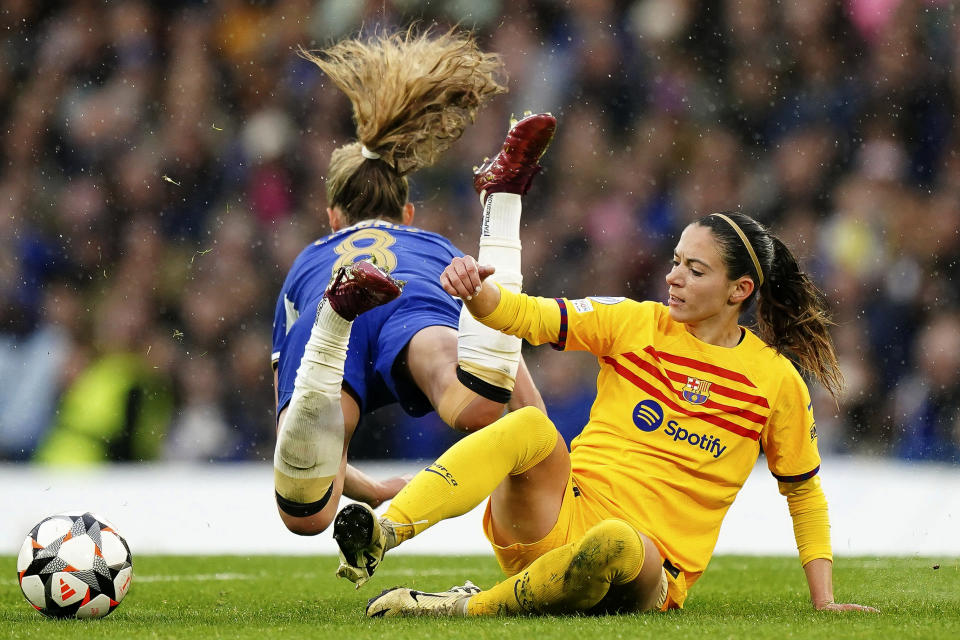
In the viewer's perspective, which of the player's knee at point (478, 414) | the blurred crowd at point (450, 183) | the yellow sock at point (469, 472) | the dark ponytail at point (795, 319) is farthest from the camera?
the blurred crowd at point (450, 183)

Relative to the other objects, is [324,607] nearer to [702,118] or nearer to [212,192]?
[212,192]

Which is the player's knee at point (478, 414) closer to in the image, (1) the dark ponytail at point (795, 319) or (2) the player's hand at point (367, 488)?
(1) the dark ponytail at point (795, 319)

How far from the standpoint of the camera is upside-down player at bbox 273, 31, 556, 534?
144 inches

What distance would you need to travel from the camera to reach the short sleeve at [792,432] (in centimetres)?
342

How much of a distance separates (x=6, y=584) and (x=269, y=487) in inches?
122

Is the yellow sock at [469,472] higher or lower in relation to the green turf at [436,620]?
higher

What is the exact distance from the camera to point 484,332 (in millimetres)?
3865

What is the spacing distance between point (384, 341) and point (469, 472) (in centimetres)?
126

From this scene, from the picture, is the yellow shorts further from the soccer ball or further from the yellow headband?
the soccer ball

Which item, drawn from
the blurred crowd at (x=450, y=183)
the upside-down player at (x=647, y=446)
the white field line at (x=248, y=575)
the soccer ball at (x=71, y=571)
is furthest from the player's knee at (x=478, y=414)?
the blurred crowd at (x=450, y=183)

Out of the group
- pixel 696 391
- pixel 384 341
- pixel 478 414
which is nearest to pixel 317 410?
pixel 478 414

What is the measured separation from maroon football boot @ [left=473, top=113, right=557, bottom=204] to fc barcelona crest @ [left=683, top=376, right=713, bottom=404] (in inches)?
36.2

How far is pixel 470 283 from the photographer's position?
123 inches

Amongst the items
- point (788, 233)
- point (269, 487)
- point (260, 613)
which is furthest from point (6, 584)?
point (788, 233)
